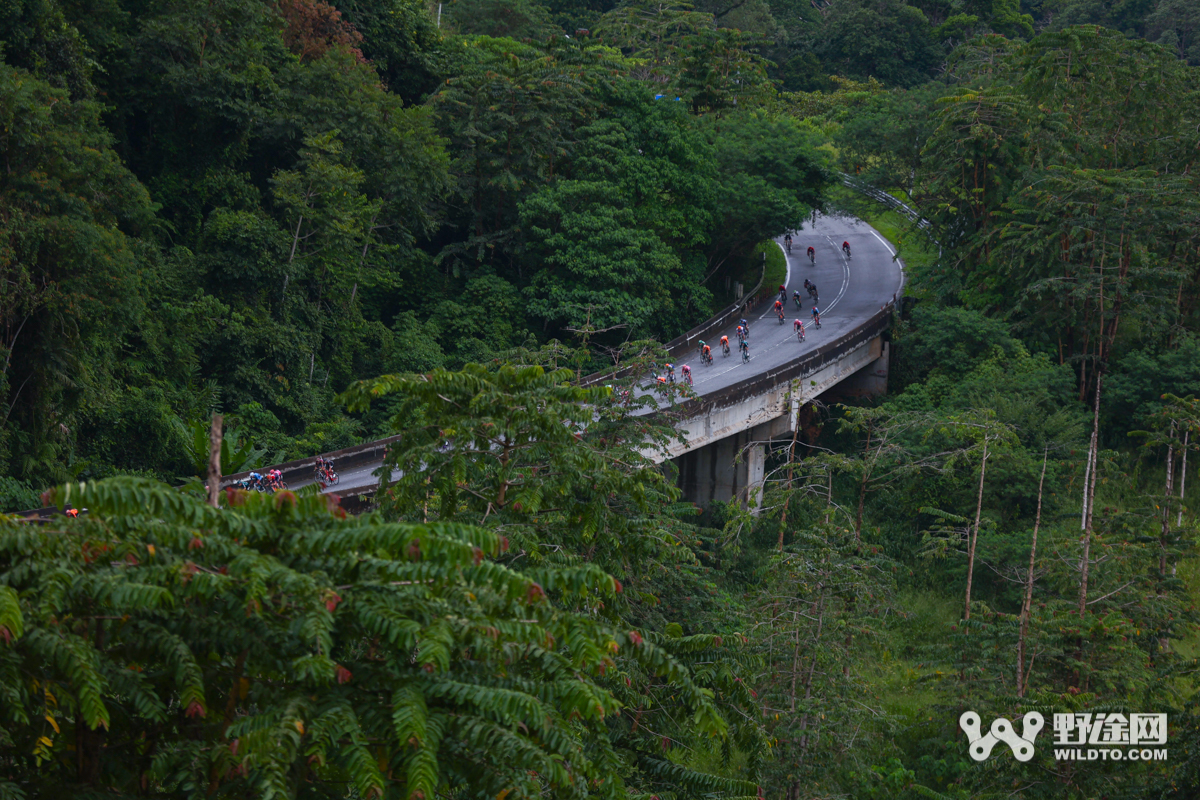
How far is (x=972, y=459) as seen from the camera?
3344cm

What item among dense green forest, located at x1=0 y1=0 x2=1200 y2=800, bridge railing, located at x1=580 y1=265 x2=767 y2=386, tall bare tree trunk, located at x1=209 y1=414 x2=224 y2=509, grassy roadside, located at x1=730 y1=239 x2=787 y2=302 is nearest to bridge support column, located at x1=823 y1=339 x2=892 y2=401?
dense green forest, located at x1=0 y1=0 x2=1200 y2=800

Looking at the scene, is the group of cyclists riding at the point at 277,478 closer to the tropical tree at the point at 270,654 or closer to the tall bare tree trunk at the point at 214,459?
the tall bare tree trunk at the point at 214,459

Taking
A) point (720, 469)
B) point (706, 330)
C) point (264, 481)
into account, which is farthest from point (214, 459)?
point (706, 330)

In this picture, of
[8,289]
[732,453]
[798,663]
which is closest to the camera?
[798,663]

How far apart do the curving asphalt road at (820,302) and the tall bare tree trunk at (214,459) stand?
76.9 feet

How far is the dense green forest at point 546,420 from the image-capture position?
6785 mm

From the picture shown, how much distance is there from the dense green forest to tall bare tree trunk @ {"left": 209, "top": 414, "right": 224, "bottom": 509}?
0.60 ft

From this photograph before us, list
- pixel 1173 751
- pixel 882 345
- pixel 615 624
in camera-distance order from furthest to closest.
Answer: pixel 882 345
pixel 1173 751
pixel 615 624

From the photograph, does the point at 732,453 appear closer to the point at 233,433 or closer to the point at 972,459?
the point at 972,459

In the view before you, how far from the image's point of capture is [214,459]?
708 centimetres

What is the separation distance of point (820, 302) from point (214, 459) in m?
49.4

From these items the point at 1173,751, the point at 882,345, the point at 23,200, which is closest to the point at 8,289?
the point at 23,200

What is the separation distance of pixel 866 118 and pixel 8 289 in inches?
A: 1734

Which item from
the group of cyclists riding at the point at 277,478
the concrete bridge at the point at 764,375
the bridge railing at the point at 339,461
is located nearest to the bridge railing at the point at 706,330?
the concrete bridge at the point at 764,375
